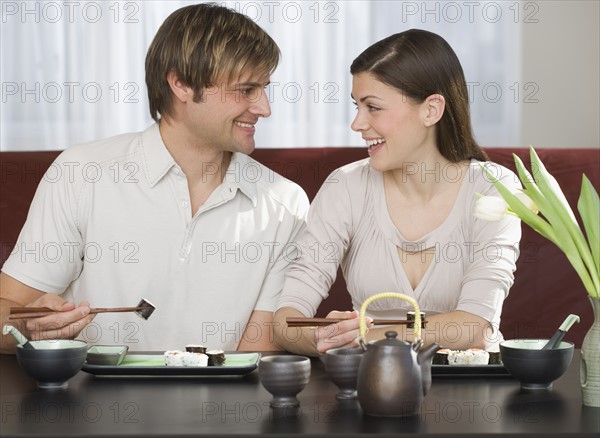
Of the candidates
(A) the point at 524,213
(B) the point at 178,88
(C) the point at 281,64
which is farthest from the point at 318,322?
(C) the point at 281,64

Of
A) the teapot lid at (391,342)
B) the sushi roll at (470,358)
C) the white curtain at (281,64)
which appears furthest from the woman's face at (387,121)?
the white curtain at (281,64)

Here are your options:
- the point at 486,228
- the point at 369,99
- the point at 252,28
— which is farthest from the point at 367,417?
the point at 252,28

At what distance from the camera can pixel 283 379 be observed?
4.57 feet

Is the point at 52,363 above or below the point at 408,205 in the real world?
below

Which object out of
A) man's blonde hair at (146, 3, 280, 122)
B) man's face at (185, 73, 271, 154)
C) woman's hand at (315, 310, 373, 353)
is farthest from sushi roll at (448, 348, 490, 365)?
man's blonde hair at (146, 3, 280, 122)

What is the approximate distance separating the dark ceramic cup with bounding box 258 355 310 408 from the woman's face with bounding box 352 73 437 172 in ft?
2.82

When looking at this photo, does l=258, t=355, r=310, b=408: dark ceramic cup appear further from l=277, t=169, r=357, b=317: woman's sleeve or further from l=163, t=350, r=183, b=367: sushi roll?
l=277, t=169, r=357, b=317: woman's sleeve

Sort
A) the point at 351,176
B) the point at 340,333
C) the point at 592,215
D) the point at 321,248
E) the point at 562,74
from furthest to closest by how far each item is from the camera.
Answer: the point at 562,74
the point at 351,176
the point at 321,248
the point at 340,333
the point at 592,215

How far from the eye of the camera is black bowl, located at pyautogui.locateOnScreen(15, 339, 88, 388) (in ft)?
4.94

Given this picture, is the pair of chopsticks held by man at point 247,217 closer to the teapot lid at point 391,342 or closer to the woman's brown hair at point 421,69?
the woman's brown hair at point 421,69

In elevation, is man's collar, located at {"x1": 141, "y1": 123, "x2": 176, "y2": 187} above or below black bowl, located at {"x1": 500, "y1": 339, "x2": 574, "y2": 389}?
above

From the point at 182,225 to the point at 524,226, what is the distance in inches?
40.5

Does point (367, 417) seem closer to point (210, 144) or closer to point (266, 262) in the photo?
point (266, 262)

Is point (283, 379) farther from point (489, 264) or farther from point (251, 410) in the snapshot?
point (489, 264)
